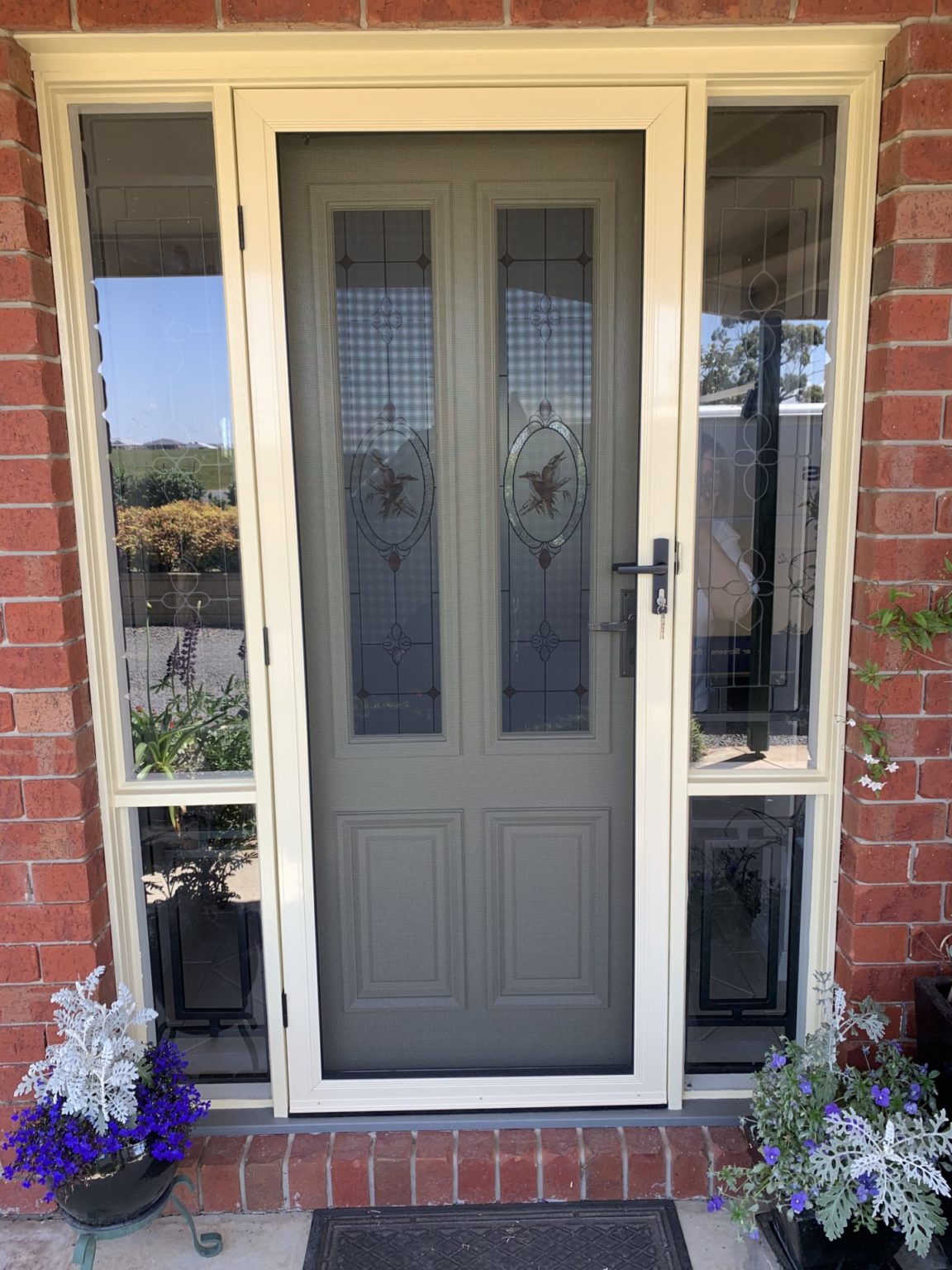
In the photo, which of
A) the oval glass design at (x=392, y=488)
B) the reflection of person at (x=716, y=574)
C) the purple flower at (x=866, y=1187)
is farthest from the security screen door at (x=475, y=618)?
the purple flower at (x=866, y=1187)

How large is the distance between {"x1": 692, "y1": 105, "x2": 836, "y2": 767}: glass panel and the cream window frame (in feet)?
0.20

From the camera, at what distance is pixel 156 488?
1.97 m

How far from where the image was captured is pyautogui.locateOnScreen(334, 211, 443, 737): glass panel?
191cm

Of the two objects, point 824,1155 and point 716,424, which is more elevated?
point 716,424

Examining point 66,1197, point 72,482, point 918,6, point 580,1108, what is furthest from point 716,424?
point 66,1197

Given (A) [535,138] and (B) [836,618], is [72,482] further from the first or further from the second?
(B) [836,618]

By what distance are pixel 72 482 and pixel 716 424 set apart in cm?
144

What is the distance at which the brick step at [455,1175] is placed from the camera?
200 cm

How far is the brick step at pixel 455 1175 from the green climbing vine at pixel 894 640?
0.95 m

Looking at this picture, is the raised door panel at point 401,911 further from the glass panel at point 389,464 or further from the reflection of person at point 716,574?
the reflection of person at point 716,574

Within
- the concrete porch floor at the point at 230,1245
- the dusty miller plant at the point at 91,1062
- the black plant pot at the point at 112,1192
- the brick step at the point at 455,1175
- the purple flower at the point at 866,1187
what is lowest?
the concrete porch floor at the point at 230,1245

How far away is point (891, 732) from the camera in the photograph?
185 cm

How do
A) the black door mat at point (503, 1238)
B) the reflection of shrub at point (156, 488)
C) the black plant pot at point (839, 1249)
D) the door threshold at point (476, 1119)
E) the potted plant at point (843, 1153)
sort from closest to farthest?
the potted plant at point (843, 1153)
the black plant pot at point (839, 1249)
the black door mat at point (503, 1238)
the reflection of shrub at point (156, 488)
the door threshold at point (476, 1119)

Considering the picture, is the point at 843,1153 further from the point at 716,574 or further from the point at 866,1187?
the point at 716,574
